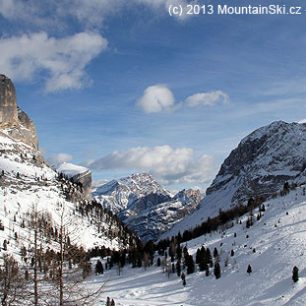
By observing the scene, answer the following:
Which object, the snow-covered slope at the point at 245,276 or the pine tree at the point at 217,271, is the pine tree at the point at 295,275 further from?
the pine tree at the point at 217,271

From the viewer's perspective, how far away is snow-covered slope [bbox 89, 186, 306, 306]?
79125 mm

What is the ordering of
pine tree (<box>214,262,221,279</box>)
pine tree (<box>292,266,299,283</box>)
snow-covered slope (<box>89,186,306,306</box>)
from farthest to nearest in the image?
pine tree (<box>214,262,221,279</box>), snow-covered slope (<box>89,186,306,306</box>), pine tree (<box>292,266,299,283</box>)

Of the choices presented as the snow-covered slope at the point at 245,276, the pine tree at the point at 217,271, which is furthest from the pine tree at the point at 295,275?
the pine tree at the point at 217,271

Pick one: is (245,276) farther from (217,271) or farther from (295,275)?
(295,275)

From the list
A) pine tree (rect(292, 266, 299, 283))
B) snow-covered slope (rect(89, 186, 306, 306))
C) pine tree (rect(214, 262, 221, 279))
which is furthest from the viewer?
pine tree (rect(214, 262, 221, 279))

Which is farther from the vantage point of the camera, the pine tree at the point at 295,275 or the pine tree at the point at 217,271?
the pine tree at the point at 217,271

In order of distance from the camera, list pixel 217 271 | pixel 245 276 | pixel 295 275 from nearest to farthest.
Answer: pixel 295 275 < pixel 245 276 < pixel 217 271

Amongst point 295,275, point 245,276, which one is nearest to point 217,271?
point 245,276

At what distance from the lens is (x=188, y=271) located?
10162 centimetres

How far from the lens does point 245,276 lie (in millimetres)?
88750

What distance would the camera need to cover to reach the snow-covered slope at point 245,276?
7912 centimetres

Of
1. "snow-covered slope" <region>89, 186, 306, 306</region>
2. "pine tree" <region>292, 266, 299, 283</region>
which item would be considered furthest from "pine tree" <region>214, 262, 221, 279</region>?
"pine tree" <region>292, 266, 299, 283</region>

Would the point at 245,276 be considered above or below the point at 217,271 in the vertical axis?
below

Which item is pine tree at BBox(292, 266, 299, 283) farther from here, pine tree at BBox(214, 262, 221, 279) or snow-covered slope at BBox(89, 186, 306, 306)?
pine tree at BBox(214, 262, 221, 279)
